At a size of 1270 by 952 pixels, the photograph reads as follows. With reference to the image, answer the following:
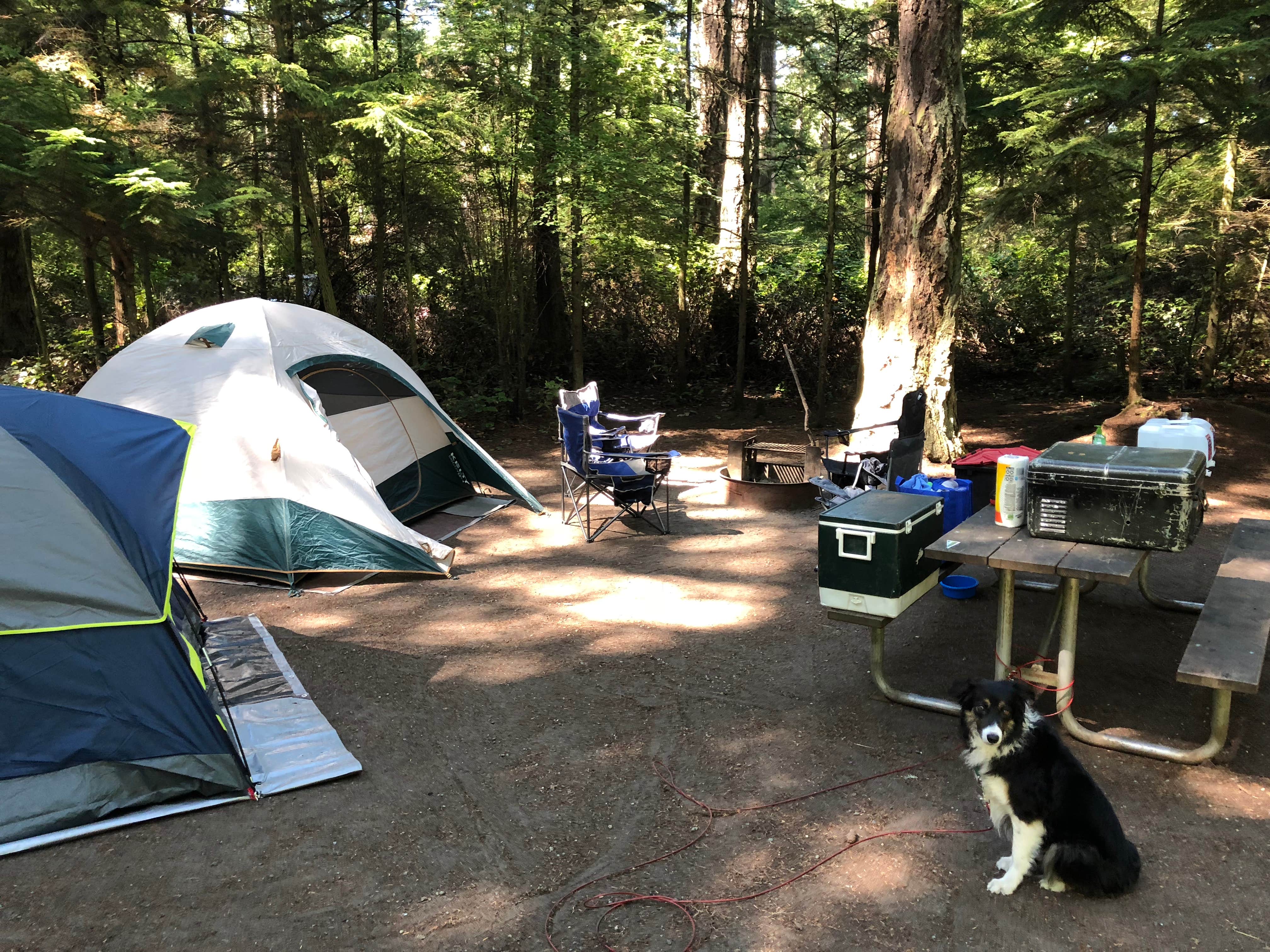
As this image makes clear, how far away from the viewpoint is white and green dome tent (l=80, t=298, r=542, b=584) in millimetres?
5668

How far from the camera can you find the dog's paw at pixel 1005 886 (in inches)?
105

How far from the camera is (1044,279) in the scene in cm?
1371

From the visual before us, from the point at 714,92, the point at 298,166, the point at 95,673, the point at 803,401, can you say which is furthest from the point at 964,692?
the point at 714,92

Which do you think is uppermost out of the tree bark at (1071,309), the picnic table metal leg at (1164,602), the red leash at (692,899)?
the tree bark at (1071,309)

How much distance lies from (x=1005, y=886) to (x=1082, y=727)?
4.09 ft

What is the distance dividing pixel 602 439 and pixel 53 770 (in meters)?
4.88

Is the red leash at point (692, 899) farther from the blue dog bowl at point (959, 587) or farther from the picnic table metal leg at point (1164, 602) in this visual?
the picnic table metal leg at point (1164, 602)

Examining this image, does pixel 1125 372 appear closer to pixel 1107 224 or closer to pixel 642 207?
pixel 1107 224

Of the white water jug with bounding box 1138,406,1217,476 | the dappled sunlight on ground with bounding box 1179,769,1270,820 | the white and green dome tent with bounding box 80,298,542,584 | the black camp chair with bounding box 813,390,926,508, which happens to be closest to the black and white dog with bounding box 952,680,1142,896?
the dappled sunlight on ground with bounding box 1179,769,1270,820

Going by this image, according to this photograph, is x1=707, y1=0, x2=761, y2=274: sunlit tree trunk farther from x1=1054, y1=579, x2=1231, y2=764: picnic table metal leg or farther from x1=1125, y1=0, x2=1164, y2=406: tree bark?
x1=1054, y1=579, x2=1231, y2=764: picnic table metal leg

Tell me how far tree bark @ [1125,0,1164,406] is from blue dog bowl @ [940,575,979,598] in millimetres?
4987

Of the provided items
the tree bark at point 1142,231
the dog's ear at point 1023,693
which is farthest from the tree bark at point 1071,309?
the dog's ear at point 1023,693

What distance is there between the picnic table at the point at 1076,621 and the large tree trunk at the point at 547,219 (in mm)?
7072

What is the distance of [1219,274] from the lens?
10.7 meters
